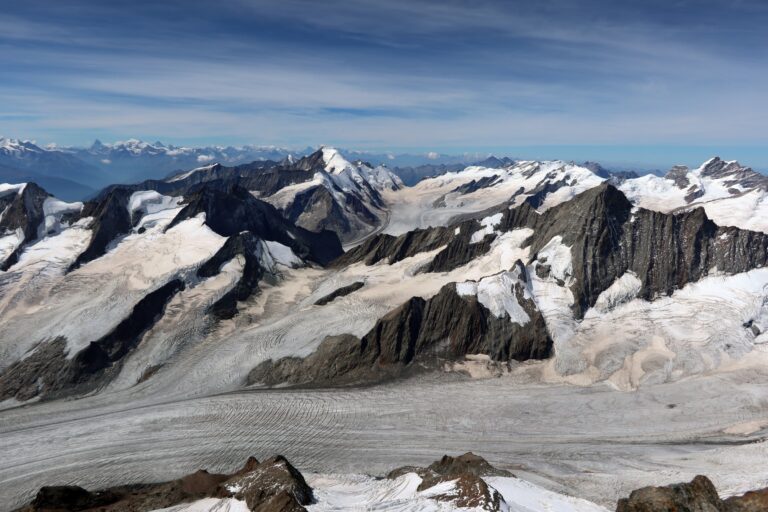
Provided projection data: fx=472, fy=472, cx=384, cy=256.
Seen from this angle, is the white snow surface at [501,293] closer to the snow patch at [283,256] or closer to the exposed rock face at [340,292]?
the exposed rock face at [340,292]

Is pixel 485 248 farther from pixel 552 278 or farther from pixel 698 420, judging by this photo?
pixel 698 420

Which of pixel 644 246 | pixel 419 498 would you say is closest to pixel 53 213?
pixel 419 498

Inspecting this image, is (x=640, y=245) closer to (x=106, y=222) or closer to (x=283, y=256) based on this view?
(x=283, y=256)

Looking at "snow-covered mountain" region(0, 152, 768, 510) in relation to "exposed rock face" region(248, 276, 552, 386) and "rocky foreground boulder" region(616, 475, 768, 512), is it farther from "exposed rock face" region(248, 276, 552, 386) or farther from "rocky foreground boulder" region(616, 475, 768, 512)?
"rocky foreground boulder" region(616, 475, 768, 512)

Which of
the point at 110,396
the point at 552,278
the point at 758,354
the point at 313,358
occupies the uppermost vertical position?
the point at 552,278

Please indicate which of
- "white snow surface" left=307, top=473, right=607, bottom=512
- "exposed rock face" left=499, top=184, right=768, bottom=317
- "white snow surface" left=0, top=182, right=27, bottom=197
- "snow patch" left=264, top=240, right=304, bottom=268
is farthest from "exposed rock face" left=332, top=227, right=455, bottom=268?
"white snow surface" left=0, top=182, right=27, bottom=197

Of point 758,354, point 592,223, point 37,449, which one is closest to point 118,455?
point 37,449
